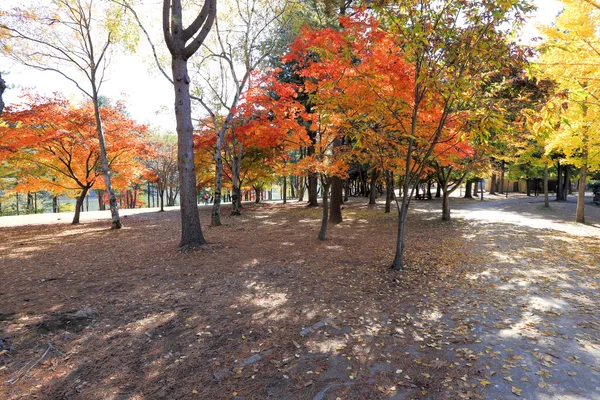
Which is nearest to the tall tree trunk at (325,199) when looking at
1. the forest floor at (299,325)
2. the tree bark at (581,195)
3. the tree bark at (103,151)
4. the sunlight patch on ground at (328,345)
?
the forest floor at (299,325)

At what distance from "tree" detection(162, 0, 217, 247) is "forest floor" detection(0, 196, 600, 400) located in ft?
3.21

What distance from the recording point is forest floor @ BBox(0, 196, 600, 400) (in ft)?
8.95

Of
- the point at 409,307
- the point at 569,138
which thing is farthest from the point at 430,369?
the point at 569,138

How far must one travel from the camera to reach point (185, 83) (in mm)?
7652

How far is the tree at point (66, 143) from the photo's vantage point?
1146 centimetres

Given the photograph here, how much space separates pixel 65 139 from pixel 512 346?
15377 millimetres

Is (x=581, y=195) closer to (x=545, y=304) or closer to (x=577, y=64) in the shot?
(x=577, y=64)

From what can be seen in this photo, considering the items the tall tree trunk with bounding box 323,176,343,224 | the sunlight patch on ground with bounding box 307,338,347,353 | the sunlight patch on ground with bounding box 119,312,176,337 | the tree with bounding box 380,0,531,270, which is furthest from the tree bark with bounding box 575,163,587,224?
the sunlight patch on ground with bounding box 119,312,176,337

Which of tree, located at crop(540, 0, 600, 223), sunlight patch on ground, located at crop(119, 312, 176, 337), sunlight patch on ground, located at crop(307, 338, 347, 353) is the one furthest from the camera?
tree, located at crop(540, 0, 600, 223)

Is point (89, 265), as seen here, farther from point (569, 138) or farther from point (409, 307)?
point (569, 138)

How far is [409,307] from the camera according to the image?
450cm

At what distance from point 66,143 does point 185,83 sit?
8757 mm

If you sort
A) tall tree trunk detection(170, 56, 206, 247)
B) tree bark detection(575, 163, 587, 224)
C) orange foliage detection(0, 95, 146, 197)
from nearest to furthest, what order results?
tall tree trunk detection(170, 56, 206, 247) → orange foliage detection(0, 95, 146, 197) → tree bark detection(575, 163, 587, 224)

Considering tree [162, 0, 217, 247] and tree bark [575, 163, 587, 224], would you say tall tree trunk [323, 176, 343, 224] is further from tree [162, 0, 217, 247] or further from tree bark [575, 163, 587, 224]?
tree bark [575, 163, 587, 224]
